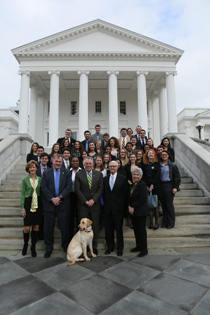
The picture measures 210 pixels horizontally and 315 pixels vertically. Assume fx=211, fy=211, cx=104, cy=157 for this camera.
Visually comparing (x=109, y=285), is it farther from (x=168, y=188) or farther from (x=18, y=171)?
(x=18, y=171)

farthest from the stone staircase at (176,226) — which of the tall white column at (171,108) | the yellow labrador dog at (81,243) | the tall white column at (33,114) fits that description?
the tall white column at (33,114)

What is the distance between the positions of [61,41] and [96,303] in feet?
85.3

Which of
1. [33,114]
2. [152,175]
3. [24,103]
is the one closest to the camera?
[152,175]

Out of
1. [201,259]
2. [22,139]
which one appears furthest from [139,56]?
[201,259]

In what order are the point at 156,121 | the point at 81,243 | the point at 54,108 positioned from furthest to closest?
1. the point at 156,121
2. the point at 54,108
3. the point at 81,243

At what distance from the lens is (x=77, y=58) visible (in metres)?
23.0

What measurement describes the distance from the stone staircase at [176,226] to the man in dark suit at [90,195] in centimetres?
71

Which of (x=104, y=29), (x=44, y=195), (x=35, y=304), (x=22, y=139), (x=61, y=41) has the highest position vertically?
(x=104, y=29)

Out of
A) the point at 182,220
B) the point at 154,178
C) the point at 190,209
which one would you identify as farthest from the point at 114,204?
the point at 190,209

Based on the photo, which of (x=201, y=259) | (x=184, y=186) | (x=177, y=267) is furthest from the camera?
(x=184, y=186)

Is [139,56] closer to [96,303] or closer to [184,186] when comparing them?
[184,186]

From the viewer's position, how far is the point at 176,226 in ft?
18.3

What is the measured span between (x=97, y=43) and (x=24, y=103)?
10.7 m

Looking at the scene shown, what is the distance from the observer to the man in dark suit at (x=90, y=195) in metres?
4.74
